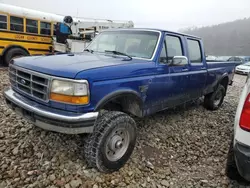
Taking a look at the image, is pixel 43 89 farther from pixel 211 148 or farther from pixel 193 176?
pixel 211 148

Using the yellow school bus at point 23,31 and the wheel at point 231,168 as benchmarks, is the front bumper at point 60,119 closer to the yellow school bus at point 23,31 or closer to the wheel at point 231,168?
the wheel at point 231,168

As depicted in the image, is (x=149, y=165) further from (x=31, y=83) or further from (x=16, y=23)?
(x=16, y=23)

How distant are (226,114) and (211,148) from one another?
7.52 ft

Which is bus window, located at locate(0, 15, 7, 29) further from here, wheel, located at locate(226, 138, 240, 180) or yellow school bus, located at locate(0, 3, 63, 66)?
wheel, located at locate(226, 138, 240, 180)

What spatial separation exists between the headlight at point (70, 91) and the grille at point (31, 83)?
0.42ft

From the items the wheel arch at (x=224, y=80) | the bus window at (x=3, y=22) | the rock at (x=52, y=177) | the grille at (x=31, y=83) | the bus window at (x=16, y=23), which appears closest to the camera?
the grille at (x=31, y=83)

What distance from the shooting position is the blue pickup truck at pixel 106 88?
2428mm

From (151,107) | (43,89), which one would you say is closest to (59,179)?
(43,89)

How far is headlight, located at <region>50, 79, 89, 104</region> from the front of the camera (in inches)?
93.4

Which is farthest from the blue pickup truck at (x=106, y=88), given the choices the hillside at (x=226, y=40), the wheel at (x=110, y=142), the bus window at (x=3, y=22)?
the hillside at (x=226, y=40)

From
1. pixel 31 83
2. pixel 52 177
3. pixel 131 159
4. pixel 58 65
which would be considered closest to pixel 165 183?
pixel 131 159

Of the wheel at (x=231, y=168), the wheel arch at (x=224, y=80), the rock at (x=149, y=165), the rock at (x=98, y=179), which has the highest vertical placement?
the wheel arch at (x=224, y=80)

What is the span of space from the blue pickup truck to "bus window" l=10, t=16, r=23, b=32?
24.4 feet

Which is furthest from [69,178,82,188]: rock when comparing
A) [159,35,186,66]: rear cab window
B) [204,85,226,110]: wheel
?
[204,85,226,110]: wheel
